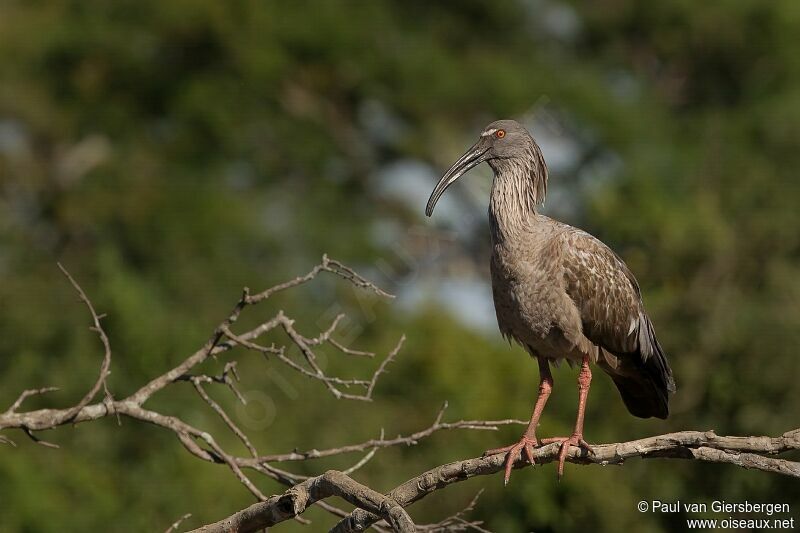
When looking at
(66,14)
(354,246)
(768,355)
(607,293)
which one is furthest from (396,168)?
(607,293)

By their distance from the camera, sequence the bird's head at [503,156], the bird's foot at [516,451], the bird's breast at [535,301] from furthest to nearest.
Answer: the bird's head at [503,156], the bird's breast at [535,301], the bird's foot at [516,451]

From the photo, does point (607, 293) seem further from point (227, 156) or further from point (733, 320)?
point (227, 156)

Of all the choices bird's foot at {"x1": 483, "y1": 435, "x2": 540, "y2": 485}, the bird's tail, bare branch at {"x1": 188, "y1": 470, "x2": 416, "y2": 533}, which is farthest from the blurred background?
bare branch at {"x1": 188, "y1": 470, "x2": 416, "y2": 533}

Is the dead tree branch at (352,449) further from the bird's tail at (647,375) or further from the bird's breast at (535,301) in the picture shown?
the bird's tail at (647,375)

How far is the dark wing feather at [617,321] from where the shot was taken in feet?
24.9

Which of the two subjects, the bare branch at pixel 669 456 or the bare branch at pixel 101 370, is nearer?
the bare branch at pixel 669 456

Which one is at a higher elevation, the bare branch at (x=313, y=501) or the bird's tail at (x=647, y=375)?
the bird's tail at (x=647, y=375)

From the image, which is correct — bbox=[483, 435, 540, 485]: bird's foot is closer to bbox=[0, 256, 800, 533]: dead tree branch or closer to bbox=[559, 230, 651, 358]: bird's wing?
bbox=[0, 256, 800, 533]: dead tree branch

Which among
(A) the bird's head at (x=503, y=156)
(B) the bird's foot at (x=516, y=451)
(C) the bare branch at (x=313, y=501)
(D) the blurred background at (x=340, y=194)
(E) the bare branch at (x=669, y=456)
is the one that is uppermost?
(D) the blurred background at (x=340, y=194)

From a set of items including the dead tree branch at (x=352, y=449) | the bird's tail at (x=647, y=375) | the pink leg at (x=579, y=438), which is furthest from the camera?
the bird's tail at (x=647, y=375)

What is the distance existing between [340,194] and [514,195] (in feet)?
54.5

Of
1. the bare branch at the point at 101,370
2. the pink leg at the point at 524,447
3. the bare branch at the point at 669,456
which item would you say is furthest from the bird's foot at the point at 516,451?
the bare branch at the point at 101,370

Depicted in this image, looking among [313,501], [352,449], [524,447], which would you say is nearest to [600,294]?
[524,447]

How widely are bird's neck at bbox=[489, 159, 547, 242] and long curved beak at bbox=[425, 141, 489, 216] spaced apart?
8 centimetres
